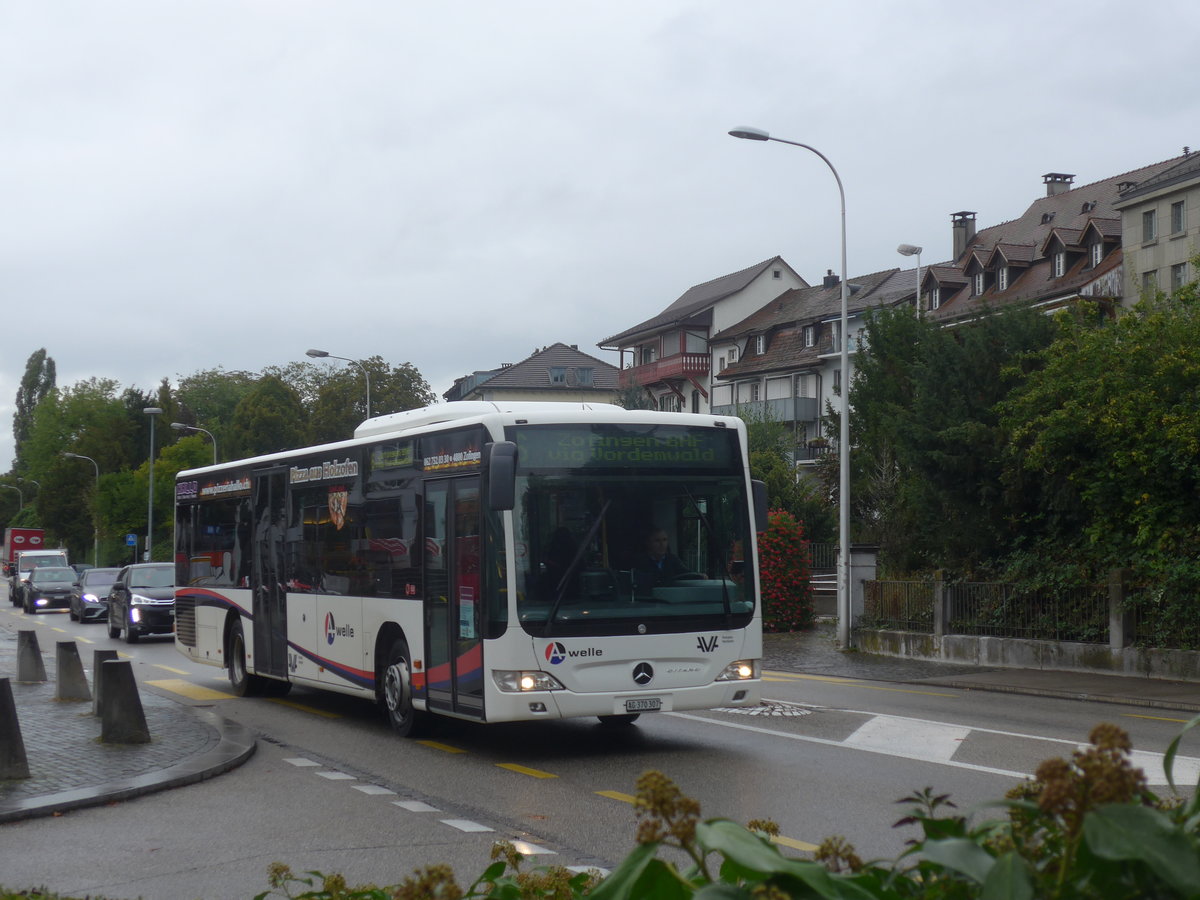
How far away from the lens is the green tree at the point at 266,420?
8088 centimetres

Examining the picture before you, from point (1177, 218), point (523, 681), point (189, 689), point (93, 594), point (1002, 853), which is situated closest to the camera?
point (1002, 853)

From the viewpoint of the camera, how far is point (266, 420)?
81.7m

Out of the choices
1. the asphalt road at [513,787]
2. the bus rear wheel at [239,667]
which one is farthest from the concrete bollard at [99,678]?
the bus rear wheel at [239,667]

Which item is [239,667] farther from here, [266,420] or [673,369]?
[266,420]

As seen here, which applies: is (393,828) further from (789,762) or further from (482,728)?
(482,728)

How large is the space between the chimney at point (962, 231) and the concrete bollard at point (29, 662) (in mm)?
56821

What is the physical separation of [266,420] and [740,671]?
72.6 metres

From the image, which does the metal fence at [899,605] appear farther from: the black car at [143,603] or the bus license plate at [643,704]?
the black car at [143,603]

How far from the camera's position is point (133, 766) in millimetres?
11477

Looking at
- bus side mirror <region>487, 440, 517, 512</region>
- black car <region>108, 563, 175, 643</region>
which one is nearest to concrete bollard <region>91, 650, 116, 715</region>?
bus side mirror <region>487, 440, 517, 512</region>

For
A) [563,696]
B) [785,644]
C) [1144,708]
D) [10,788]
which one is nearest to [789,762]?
[563,696]

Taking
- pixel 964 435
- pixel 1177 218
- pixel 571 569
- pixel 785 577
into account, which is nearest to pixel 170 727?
pixel 571 569

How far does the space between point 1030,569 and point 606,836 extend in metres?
16.0

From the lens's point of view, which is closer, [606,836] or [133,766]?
[606,836]
